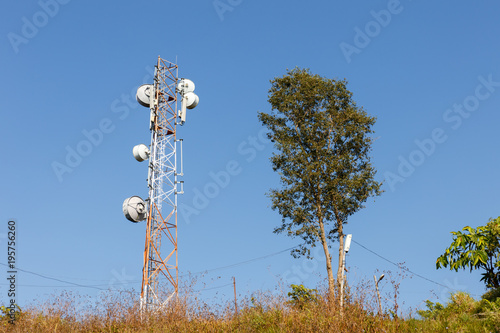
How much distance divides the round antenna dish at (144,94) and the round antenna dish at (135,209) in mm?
5661

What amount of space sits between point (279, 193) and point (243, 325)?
10963mm

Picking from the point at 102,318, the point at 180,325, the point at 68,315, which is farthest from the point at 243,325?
the point at 68,315

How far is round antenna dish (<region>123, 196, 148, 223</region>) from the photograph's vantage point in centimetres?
2197

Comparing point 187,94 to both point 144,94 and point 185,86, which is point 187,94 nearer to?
point 185,86

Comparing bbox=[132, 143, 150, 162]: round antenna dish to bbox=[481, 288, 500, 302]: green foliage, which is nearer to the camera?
bbox=[481, 288, 500, 302]: green foliage

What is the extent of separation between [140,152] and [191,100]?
A: 4.46m

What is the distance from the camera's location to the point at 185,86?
2558 centimetres

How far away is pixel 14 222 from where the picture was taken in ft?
55.8

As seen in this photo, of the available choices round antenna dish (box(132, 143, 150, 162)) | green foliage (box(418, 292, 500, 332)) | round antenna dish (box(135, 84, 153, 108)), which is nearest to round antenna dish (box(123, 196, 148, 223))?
round antenna dish (box(132, 143, 150, 162))

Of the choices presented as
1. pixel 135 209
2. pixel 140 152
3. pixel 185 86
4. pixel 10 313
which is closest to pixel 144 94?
pixel 185 86

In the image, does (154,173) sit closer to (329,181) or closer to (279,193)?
(279,193)

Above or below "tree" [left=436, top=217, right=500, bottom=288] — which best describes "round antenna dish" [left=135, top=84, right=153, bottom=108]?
above

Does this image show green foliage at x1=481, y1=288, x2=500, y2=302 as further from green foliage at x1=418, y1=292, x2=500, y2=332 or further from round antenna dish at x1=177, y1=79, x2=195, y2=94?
round antenna dish at x1=177, y1=79, x2=195, y2=94

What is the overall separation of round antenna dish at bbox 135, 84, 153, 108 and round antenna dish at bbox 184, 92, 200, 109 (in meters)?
2.05
